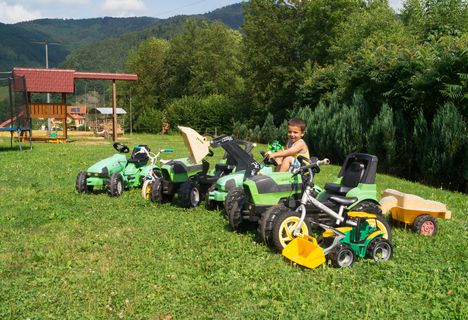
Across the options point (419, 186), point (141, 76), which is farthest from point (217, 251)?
point (141, 76)

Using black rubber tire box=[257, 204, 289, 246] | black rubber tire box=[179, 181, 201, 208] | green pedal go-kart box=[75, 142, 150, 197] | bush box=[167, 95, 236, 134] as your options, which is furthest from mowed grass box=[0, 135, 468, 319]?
bush box=[167, 95, 236, 134]

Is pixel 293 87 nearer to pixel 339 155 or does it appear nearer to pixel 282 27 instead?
pixel 282 27

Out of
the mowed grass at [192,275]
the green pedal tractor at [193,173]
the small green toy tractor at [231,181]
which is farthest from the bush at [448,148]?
the green pedal tractor at [193,173]

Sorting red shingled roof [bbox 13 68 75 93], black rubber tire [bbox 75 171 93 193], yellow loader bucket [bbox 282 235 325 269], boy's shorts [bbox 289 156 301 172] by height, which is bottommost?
black rubber tire [bbox 75 171 93 193]

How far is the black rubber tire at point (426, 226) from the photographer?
6.18m

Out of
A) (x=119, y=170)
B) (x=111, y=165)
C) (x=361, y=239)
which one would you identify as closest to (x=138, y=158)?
(x=119, y=170)

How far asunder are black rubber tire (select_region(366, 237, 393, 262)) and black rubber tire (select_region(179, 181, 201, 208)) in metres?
3.60

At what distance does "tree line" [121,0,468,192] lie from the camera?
10891mm

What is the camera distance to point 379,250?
5117 millimetres

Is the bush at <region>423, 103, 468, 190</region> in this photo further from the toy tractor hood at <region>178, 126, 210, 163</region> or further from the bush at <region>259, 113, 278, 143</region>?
the bush at <region>259, 113, 278, 143</region>

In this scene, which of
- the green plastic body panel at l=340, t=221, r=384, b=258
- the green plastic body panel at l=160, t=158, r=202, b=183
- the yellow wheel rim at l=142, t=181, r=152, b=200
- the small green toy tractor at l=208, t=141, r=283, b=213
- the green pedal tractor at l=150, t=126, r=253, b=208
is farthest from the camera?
the yellow wheel rim at l=142, t=181, r=152, b=200

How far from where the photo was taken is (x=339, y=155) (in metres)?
15.5

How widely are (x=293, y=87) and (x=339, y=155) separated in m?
15.0

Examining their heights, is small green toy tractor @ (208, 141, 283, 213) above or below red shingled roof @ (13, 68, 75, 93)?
below
